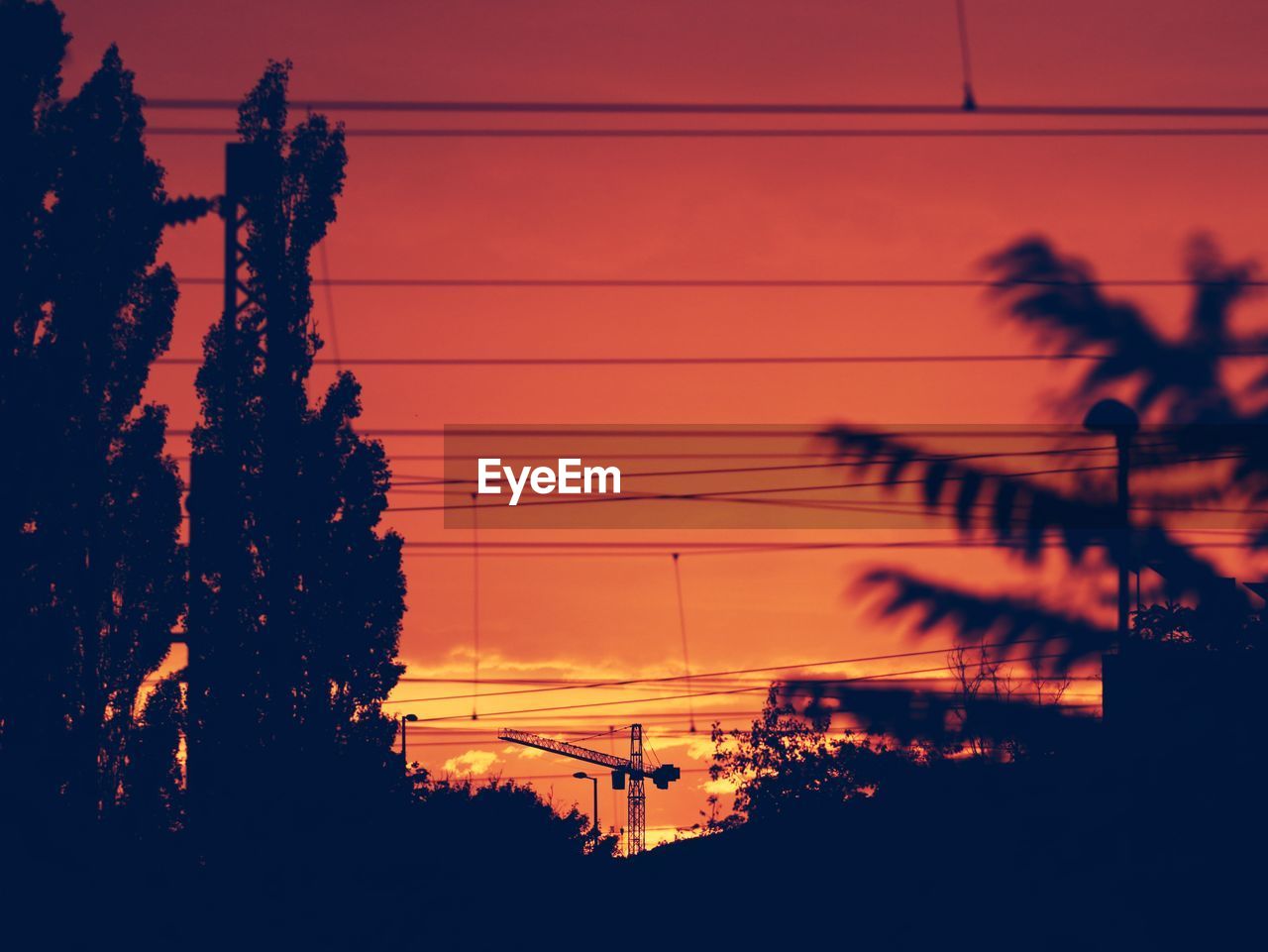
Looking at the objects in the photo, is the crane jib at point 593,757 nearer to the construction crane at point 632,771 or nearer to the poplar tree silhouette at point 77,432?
the construction crane at point 632,771

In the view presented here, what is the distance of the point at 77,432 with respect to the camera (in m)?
19.3

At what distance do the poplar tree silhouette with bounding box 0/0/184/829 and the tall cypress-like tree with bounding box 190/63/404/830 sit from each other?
1.26 metres

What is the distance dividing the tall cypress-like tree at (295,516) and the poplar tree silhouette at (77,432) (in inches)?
49.7

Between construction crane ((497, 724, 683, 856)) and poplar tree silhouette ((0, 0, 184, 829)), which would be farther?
construction crane ((497, 724, 683, 856))

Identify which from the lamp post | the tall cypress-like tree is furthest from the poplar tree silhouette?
the lamp post

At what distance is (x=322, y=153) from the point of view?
871 inches

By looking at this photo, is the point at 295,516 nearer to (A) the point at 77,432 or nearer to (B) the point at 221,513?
(A) the point at 77,432

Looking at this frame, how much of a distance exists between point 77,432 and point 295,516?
3.99m

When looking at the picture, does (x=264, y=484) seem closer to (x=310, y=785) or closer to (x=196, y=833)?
(x=310, y=785)

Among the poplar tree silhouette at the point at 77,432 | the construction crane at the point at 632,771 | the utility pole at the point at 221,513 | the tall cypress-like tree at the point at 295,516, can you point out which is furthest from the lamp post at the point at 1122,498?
the construction crane at the point at 632,771

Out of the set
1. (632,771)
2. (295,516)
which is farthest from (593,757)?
(295,516)

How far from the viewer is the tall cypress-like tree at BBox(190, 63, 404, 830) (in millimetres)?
21672

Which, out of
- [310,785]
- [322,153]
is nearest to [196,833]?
[310,785]

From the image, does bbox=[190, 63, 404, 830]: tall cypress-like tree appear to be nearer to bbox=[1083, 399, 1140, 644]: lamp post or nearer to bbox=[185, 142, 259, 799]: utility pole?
bbox=[185, 142, 259, 799]: utility pole
